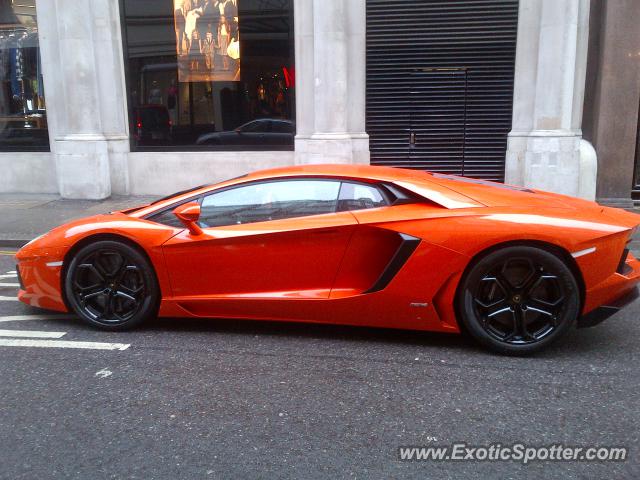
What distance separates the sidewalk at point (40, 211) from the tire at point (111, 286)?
3.95 metres

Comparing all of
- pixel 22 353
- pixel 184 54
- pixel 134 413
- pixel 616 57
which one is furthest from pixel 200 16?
pixel 134 413

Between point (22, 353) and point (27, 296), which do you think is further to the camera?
point (27, 296)

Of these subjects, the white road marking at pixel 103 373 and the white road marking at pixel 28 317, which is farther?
the white road marking at pixel 28 317

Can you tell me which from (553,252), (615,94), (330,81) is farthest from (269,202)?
(615,94)

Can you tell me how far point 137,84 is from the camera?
38.7 ft

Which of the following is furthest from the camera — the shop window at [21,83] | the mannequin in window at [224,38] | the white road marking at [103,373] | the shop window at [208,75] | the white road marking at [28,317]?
the shop window at [21,83]

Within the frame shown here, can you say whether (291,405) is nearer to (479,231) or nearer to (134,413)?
(134,413)

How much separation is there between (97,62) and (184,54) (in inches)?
65.5

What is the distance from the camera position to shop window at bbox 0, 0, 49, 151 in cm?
1208

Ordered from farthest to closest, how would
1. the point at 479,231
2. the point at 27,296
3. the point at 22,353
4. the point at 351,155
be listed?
the point at 351,155 → the point at 27,296 → the point at 22,353 → the point at 479,231

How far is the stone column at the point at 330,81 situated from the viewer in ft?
33.9

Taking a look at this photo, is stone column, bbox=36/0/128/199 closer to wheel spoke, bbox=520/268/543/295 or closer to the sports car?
the sports car

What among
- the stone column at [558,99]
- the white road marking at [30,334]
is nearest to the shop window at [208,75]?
the stone column at [558,99]

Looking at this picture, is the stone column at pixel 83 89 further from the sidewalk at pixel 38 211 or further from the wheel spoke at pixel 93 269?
the wheel spoke at pixel 93 269
